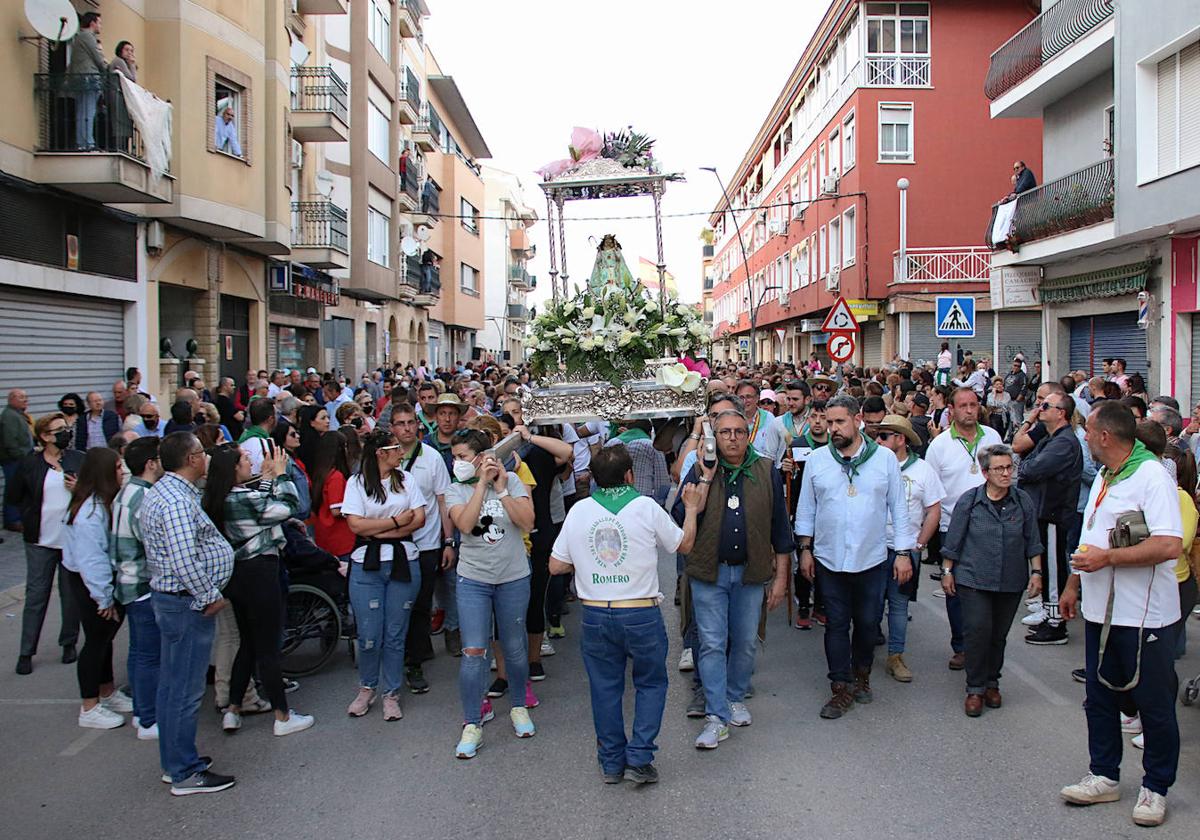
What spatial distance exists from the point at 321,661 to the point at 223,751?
56.2 inches

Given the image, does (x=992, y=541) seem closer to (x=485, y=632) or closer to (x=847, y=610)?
(x=847, y=610)

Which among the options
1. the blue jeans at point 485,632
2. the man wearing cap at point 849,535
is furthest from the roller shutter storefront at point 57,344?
the man wearing cap at point 849,535

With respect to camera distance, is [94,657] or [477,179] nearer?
[94,657]

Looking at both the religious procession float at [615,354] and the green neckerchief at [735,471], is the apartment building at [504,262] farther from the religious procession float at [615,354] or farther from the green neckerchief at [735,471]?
the green neckerchief at [735,471]

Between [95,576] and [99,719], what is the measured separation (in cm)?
96

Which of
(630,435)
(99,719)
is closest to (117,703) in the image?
(99,719)

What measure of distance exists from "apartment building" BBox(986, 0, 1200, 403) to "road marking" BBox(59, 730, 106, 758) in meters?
15.5

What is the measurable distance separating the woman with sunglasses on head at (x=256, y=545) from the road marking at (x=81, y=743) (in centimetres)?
76

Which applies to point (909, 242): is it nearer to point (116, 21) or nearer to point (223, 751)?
point (116, 21)

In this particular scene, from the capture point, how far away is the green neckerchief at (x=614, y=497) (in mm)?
5004

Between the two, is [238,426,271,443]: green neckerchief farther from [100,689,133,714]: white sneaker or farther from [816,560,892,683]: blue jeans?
[816,560,892,683]: blue jeans

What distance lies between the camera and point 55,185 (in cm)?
1321

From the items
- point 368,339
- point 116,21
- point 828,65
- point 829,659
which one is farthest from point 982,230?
point 829,659

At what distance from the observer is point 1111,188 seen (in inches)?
657
